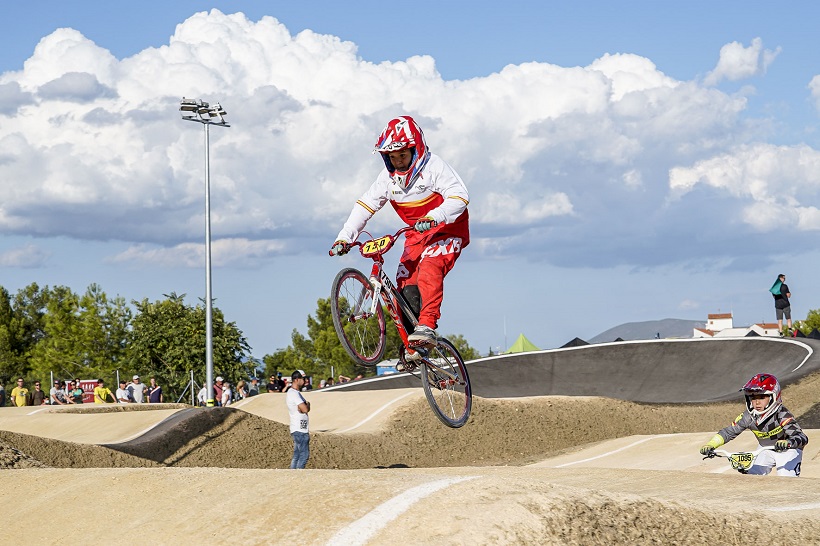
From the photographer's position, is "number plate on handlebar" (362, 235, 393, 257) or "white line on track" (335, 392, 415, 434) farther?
"white line on track" (335, 392, 415, 434)

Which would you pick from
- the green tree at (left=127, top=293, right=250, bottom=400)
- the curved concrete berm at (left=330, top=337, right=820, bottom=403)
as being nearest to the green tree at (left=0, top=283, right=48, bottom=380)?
the green tree at (left=127, top=293, right=250, bottom=400)

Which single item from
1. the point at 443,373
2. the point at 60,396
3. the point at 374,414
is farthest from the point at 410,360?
the point at 60,396

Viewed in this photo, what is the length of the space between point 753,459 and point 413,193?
6.29 meters

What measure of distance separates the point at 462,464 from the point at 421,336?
16748 mm

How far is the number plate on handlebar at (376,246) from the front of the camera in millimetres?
10516

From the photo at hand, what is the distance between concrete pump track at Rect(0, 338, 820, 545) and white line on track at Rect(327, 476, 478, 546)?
0.02 m

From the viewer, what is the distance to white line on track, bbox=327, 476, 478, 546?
25.3 ft

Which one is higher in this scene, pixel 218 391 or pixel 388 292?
pixel 388 292

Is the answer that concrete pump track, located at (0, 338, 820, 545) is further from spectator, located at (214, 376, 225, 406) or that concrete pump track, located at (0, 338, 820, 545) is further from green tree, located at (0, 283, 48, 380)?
green tree, located at (0, 283, 48, 380)

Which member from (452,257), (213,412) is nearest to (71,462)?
(213,412)

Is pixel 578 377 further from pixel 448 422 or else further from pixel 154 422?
pixel 448 422

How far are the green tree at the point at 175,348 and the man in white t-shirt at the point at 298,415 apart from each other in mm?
25289

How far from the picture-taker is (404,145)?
10242 mm

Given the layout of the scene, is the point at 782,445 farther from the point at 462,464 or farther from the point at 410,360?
the point at 462,464
